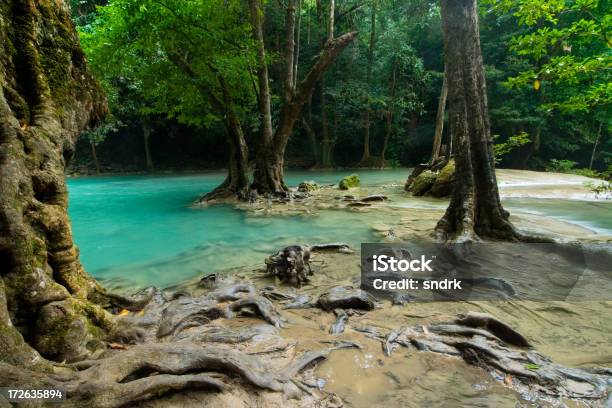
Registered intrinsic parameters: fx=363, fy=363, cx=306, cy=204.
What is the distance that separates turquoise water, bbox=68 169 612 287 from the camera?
6430 mm

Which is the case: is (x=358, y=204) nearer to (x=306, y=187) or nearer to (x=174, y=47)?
(x=306, y=187)

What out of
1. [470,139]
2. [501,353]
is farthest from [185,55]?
[501,353]

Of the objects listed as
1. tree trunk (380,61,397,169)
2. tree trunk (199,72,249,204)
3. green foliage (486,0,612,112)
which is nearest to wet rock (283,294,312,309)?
green foliage (486,0,612,112)

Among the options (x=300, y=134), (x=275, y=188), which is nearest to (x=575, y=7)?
(x=275, y=188)

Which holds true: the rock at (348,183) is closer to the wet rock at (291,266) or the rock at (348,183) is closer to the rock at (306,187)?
the rock at (306,187)

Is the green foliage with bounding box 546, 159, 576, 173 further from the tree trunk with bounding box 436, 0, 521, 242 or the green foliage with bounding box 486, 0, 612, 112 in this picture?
the green foliage with bounding box 486, 0, 612, 112

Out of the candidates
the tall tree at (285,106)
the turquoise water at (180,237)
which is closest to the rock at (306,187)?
the tall tree at (285,106)

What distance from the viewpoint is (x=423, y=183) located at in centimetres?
1369

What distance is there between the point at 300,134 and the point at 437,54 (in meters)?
12.9

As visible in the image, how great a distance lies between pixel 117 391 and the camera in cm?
205

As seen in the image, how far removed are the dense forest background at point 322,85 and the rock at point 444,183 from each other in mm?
1835

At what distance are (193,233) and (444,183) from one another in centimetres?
883

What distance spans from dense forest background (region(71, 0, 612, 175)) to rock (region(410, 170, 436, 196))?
257 cm

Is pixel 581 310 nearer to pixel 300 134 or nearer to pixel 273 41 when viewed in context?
pixel 273 41
